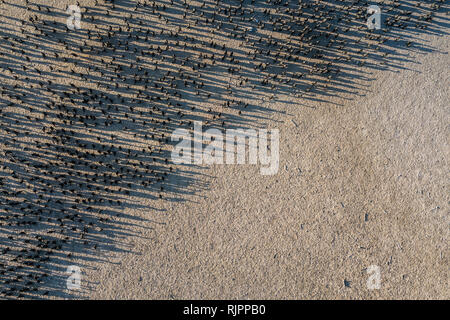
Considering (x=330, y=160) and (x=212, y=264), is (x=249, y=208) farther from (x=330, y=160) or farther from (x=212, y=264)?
(x=330, y=160)

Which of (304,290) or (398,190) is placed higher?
(398,190)

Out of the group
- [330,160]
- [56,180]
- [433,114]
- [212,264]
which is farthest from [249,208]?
[433,114]

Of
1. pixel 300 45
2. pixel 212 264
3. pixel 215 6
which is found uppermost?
pixel 215 6

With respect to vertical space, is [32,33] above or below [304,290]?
above

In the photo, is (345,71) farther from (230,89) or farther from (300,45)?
(230,89)

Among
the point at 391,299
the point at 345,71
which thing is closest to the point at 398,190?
the point at 391,299

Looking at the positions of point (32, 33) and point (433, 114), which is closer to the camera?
point (32, 33)
